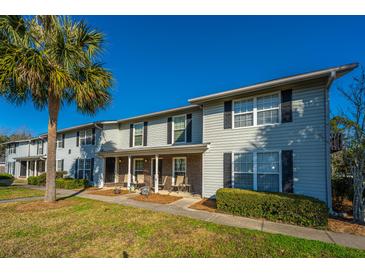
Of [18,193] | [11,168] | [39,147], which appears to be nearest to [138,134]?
[18,193]

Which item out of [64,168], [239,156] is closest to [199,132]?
[239,156]

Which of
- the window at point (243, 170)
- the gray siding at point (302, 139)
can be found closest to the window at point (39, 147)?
the gray siding at point (302, 139)

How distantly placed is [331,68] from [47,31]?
10935 millimetres

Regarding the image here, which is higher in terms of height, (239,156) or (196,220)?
(239,156)

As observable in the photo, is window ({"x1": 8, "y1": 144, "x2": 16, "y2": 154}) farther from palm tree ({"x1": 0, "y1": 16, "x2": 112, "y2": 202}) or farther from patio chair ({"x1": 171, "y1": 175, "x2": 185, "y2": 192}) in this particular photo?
patio chair ({"x1": 171, "y1": 175, "x2": 185, "y2": 192})

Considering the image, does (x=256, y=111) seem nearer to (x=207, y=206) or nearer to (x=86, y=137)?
(x=207, y=206)

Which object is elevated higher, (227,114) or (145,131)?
(227,114)

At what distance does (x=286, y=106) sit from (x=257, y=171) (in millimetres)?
2972

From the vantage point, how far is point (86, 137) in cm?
1622

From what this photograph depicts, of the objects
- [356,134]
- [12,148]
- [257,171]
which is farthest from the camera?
[12,148]

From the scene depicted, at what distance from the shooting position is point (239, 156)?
8711 mm

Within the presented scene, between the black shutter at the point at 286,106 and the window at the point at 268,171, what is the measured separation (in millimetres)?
1485

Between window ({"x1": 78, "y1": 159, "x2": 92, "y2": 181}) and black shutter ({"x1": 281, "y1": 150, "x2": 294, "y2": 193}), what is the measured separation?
14.1 m

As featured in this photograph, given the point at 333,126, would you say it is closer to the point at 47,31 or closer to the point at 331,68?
the point at 331,68
